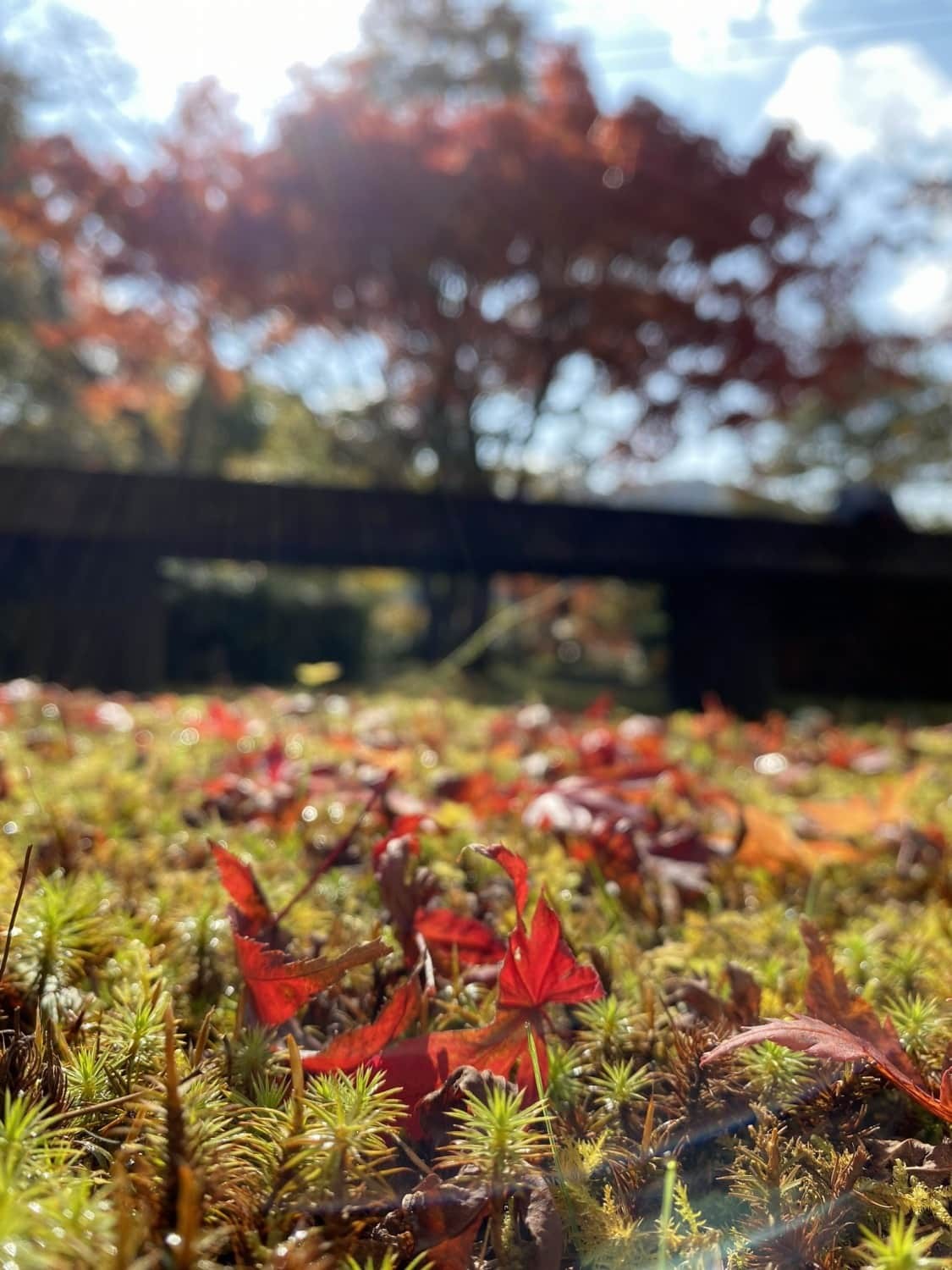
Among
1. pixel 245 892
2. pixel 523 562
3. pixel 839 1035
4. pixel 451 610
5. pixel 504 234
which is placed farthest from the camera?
pixel 451 610

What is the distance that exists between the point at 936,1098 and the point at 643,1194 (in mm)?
181

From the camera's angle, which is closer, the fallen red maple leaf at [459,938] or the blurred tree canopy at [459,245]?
the fallen red maple leaf at [459,938]

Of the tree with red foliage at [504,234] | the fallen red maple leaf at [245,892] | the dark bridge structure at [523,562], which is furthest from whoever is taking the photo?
the tree with red foliage at [504,234]

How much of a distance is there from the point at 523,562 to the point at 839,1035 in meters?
5.25

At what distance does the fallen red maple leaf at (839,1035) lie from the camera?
0.44 metres

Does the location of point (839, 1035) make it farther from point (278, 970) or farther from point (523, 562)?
point (523, 562)

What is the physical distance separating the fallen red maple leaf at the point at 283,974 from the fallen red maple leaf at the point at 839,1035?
0.59 feet

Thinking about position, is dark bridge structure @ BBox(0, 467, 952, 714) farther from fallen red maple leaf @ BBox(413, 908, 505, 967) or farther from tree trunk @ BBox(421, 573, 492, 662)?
fallen red maple leaf @ BBox(413, 908, 505, 967)

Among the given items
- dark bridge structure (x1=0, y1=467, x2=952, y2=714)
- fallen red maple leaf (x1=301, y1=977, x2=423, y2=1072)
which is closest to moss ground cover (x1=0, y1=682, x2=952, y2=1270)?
fallen red maple leaf (x1=301, y1=977, x2=423, y2=1072)

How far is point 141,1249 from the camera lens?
0.33 metres

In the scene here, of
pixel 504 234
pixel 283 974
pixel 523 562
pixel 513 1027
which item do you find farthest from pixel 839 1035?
pixel 504 234

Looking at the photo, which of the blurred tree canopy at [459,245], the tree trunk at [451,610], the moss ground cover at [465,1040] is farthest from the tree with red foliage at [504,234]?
the moss ground cover at [465,1040]

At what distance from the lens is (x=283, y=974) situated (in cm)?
49

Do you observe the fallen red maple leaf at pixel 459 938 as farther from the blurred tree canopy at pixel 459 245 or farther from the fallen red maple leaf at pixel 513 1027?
the blurred tree canopy at pixel 459 245
